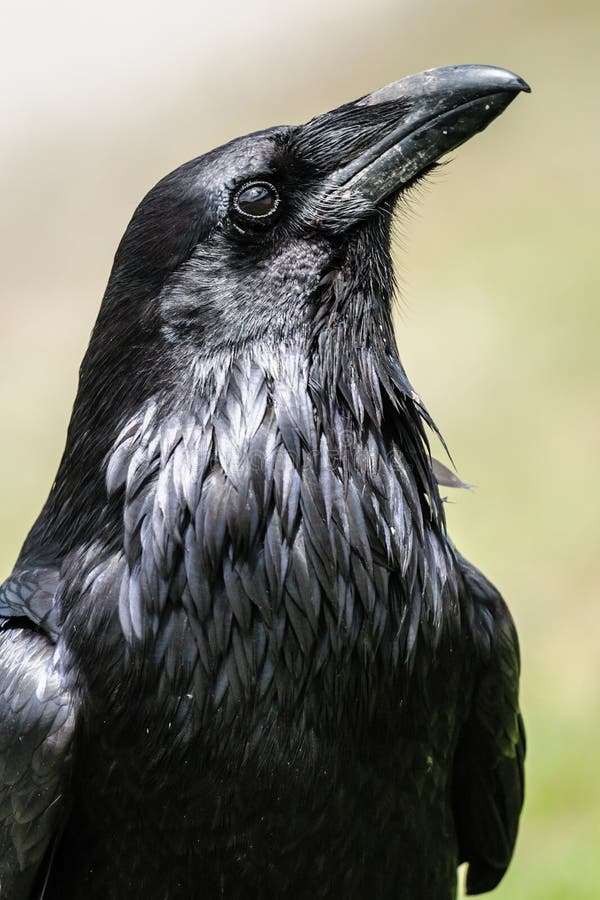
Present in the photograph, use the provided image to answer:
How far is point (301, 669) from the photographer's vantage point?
3709 millimetres

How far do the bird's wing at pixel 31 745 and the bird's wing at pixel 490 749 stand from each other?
1193 millimetres

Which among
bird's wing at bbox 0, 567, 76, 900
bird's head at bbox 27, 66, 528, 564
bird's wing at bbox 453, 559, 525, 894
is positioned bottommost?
bird's wing at bbox 453, 559, 525, 894

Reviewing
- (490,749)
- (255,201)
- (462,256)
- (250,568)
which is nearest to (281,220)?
(255,201)

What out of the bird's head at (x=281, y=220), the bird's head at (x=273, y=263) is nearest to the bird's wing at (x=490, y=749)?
the bird's head at (x=273, y=263)

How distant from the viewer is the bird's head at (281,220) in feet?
12.6

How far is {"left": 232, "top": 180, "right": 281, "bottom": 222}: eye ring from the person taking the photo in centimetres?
387

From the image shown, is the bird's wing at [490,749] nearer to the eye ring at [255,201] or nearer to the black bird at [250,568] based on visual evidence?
the black bird at [250,568]

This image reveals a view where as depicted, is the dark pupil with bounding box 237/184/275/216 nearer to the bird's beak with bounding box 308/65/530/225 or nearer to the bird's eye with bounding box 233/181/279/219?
the bird's eye with bounding box 233/181/279/219

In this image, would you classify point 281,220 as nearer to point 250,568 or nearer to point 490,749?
point 250,568

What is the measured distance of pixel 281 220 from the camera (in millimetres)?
3916

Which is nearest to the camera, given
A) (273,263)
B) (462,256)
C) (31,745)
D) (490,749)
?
(31,745)

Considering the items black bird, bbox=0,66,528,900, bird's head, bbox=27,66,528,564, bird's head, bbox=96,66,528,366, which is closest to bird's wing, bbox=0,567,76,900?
black bird, bbox=0,66,528,900

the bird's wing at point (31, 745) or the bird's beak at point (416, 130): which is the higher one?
the bird's beak at point (416, 130)

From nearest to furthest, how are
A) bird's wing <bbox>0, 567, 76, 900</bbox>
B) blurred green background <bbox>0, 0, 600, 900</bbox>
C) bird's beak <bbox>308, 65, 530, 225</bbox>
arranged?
bird's wing <bbox>0, 567, 76, 900</bbox> → bird's beak <bbox>308, 65, 530, 225</bbox> → blurred green background <bbox>0, 0, 600, 900</bbox>
